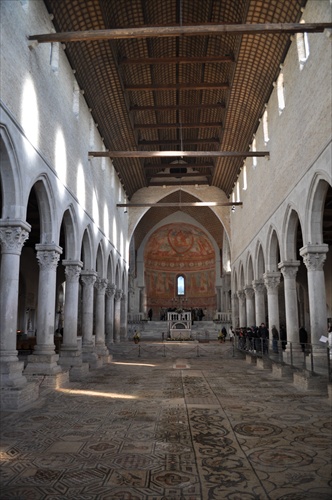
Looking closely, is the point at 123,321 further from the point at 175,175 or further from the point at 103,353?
the point at 103,353

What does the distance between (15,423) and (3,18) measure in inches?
365

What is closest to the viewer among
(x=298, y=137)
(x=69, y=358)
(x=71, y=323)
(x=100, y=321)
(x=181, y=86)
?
(x=298, y=137)

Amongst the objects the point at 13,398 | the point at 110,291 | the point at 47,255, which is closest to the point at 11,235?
the point at 47,255

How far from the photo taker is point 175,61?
18.3 m

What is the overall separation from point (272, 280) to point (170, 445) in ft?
49.5

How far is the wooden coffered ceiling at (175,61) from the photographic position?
575 inches

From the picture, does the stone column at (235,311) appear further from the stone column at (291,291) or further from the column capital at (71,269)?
the column capital at (71,269)

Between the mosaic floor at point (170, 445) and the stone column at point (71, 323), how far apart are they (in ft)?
11.4

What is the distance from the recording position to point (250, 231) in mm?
26547

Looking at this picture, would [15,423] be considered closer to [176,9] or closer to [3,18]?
[3,18]

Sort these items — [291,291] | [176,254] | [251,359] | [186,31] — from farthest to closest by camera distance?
1. [176,254]
2. [251,359]
3. [291,291]
4. [186,31]

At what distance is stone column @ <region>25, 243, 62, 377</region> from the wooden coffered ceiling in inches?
254

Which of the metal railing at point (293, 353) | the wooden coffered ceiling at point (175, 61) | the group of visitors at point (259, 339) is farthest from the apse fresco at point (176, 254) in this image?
the group of visitors at point (259, 339)

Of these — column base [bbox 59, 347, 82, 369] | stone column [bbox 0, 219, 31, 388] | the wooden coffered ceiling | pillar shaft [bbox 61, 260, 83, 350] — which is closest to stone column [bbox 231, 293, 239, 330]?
the wooden coffered ceiling
